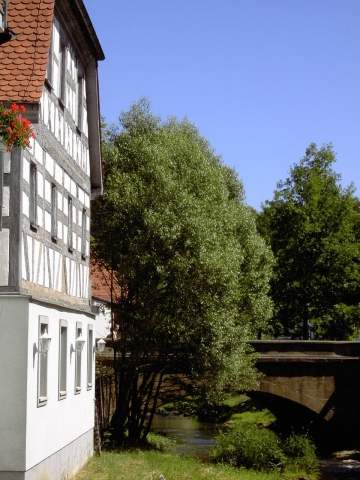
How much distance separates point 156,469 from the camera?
23891 millimetres

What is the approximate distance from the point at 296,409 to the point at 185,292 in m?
11.3

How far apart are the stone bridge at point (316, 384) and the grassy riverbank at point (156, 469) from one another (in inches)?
319

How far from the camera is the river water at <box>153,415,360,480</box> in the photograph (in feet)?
102

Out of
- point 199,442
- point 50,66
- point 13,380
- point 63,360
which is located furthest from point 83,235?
point 199,442

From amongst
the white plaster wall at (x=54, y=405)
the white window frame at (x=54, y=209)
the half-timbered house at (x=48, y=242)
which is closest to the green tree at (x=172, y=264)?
the half-timbered house at (x=48, y=242)

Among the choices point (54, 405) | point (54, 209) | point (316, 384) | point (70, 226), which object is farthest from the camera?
point (316, 384)

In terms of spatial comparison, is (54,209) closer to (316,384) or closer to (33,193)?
(33,193)

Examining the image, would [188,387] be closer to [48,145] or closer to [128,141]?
[128,141]

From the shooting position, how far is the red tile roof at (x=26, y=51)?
1701 cm

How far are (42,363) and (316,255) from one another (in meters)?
32.4

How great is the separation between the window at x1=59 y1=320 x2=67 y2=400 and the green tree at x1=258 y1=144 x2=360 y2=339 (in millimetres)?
28354

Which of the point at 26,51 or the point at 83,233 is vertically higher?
the point at 26,51

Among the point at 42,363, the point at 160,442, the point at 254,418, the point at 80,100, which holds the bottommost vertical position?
the point at 160,442

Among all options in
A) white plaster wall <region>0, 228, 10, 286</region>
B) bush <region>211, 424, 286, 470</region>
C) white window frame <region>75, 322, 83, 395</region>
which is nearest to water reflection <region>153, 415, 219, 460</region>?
bush <region>211, 424, 286, 470</region>
